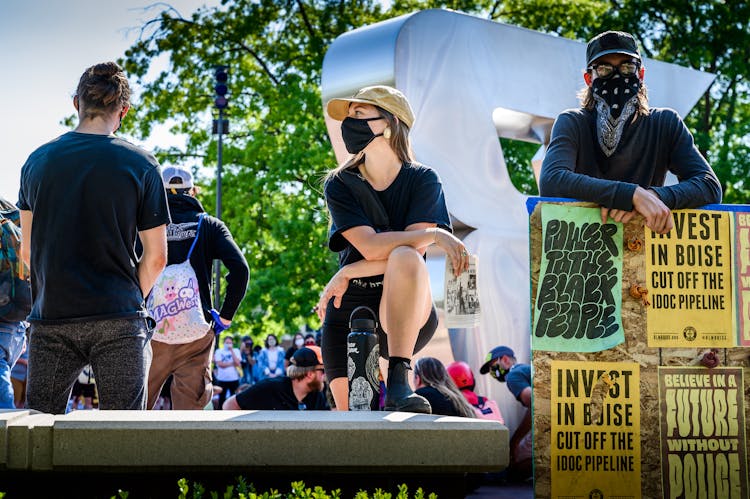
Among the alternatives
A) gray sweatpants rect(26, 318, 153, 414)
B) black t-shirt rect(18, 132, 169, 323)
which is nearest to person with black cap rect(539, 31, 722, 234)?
black t-shirt rect(18, 132, 169, 323)

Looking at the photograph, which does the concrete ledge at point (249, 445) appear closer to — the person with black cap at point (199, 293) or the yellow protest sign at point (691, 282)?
the yellow protest sign at point (691, 282)

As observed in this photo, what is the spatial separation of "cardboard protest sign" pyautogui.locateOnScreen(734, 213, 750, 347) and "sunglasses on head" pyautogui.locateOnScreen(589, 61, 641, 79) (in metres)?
0.81

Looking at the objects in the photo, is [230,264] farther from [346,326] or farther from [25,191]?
[25,191]

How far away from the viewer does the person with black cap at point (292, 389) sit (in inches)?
302

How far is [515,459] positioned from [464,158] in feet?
11.6

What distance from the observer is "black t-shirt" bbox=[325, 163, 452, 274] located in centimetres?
454

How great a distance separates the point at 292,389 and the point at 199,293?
2142mm

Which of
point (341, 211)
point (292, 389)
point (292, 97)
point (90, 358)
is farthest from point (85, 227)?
point (292, 97)

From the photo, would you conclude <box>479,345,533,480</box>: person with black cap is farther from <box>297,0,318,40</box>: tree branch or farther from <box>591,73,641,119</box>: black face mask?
<box>297,0,318,40</box>: tree branch

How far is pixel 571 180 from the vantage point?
4113mm

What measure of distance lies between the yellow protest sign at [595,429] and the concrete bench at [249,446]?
698 mm

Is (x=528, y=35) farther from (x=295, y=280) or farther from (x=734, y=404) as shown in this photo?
(x=295, y=280)

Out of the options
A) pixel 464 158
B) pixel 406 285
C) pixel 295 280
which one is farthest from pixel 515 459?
pixel 295 280

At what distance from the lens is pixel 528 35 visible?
11602 mm
